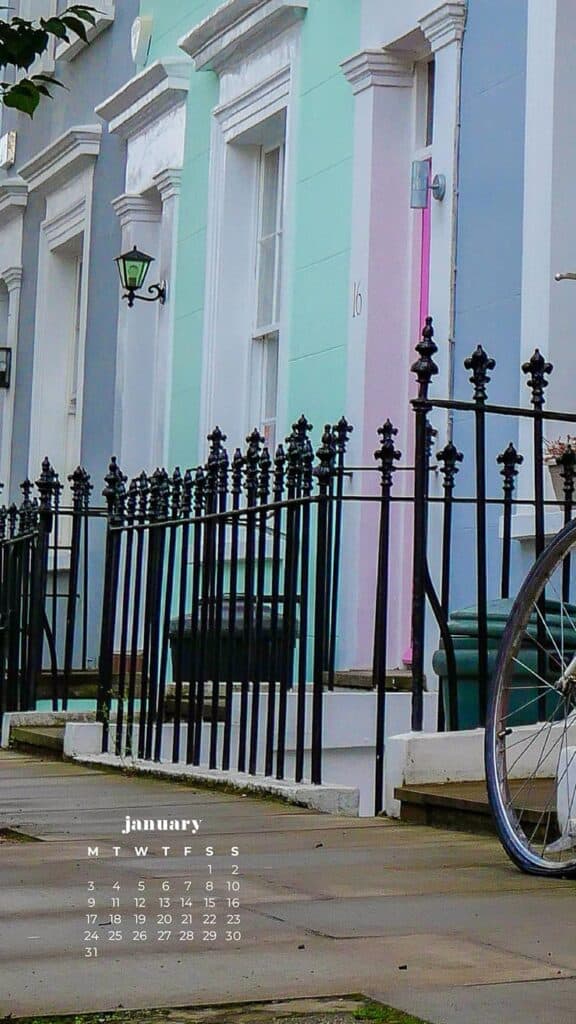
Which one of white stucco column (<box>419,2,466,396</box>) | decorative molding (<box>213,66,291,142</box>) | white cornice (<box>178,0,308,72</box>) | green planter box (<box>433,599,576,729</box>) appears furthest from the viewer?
decorative molding (<box>213,66,291,142</box>)

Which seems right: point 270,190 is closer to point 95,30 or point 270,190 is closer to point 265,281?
point 265,281

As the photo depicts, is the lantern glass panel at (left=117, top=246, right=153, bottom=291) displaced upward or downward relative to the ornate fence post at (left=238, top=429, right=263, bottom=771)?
upward

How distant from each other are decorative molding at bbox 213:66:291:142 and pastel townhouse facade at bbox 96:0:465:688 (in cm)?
1

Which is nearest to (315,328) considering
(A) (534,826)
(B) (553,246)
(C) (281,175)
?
(C) (281,175)

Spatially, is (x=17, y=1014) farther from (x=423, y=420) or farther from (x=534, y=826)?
(x=423, y=420)

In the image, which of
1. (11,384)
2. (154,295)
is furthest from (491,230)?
(11,384)

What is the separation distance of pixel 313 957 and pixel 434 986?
12.9 inches

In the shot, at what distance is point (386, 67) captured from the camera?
30.4ft

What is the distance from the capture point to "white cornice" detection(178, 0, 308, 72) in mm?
10367

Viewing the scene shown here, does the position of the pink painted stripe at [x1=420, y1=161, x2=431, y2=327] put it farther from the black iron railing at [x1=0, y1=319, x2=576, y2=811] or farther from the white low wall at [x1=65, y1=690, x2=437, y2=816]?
the white low wall at [x1=65, y1=690, x2=437, y2=816]

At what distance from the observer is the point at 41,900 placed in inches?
164

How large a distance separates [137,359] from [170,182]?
4.27ft

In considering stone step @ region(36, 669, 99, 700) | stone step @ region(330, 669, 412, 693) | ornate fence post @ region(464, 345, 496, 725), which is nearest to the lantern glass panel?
stone step @ region(36, 669, 99, 700)

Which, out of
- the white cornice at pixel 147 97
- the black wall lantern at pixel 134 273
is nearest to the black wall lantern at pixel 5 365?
the white cornice at pixel 147 97
